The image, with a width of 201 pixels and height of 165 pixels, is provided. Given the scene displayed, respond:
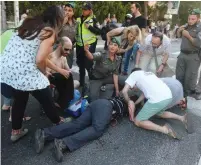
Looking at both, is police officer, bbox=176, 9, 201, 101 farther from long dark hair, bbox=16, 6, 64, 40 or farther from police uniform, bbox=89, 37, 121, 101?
long dark hair, bbox=16, 6, 64, 40

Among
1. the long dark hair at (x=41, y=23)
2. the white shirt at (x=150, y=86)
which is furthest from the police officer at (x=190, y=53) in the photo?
the long dark hair at (x=41, y=23)

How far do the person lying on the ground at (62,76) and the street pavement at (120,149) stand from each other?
16.4 inches

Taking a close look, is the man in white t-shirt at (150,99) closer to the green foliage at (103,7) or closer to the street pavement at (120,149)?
the street pavement at (120,149)

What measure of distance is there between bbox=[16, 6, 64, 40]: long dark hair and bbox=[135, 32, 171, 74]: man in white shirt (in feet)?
7.09

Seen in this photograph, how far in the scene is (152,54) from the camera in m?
4.63

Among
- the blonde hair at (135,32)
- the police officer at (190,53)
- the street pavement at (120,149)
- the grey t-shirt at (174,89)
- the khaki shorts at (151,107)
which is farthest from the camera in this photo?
the blonde hair at (135,32)

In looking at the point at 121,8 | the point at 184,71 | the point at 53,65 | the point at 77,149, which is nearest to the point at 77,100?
the point at 53,65

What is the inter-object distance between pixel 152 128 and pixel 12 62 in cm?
186

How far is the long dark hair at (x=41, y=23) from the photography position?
2568mm

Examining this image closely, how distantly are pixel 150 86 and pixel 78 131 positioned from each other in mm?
1034

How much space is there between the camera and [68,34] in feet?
14.3

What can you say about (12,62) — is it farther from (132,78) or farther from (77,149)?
(132,78)

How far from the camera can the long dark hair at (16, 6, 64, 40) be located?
8.43ft

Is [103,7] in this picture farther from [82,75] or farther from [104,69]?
[104,69]
